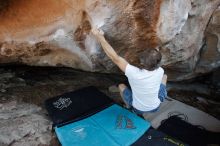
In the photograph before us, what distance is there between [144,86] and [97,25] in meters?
0.78

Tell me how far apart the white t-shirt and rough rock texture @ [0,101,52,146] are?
98 centimetres

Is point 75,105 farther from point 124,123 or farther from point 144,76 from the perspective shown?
point 144,76

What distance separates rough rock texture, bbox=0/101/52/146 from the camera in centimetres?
337

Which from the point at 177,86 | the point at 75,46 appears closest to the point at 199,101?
the point at 177,86

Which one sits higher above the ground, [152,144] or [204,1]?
[204,1]

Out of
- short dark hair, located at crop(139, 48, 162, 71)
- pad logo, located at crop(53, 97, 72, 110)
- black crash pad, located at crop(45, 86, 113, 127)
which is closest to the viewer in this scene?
short dark hair, located at crop(139, 48, 162, 71)

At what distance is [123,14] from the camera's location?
3.34 metres

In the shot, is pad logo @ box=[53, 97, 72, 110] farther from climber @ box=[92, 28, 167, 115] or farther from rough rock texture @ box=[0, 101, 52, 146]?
climber @ box=[92, 28, 167, 115]

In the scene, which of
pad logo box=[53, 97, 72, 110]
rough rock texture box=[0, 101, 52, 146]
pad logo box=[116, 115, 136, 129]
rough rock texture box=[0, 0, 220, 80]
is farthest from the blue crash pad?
rough rock texture box=[0, 0, 220, 80]

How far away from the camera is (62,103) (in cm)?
382

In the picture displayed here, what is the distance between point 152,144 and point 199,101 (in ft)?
5.31

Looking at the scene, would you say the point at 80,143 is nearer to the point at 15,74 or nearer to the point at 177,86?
the point at 15,74

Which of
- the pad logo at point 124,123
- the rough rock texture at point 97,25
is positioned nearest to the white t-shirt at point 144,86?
the pad logo at point 124,123

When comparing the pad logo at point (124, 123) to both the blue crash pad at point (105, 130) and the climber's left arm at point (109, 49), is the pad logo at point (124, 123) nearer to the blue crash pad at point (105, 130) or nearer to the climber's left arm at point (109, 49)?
the blue crash pad at point (105, 130)
